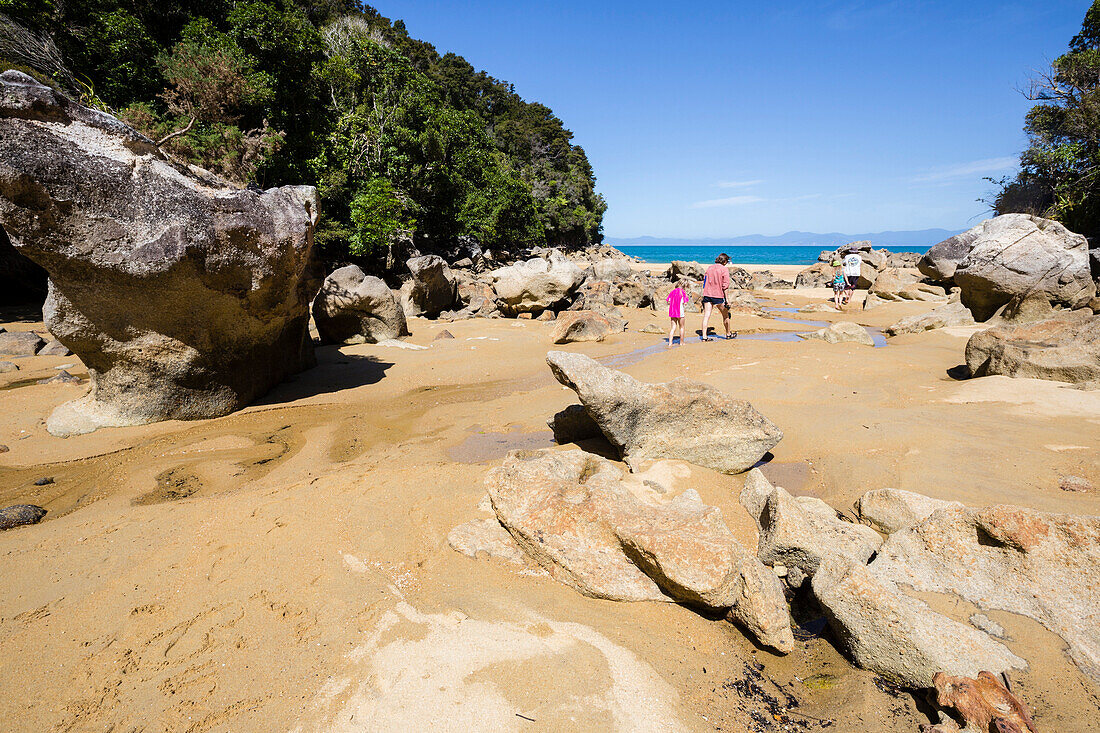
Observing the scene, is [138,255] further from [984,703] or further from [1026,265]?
[1026,265]

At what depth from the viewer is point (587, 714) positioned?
2.00m

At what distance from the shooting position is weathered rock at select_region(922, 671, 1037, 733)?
5.85 feet

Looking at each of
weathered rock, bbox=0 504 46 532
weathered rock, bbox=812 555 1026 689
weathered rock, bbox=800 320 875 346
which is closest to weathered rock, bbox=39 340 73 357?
weathered rock, bbox=0 504 46 532

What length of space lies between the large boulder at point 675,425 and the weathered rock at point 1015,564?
149 cm

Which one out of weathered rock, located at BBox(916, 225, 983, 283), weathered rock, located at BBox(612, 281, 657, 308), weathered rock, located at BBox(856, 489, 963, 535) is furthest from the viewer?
weathered rock, located at BBox(612, 281, 657, 308)

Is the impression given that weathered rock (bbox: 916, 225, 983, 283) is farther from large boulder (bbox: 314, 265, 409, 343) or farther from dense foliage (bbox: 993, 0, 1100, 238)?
large boulder (bbox: 314, 265, 409, 343)

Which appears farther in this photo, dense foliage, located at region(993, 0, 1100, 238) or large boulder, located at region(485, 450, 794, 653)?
dense foliage, located at region(993, 0, 1100, 238)

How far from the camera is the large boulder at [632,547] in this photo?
2.53 meters

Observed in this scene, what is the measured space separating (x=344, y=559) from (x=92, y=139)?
201 inches

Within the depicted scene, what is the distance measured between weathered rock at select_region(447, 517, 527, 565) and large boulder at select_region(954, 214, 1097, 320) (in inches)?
449

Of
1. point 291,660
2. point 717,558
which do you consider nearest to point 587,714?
point 717,558

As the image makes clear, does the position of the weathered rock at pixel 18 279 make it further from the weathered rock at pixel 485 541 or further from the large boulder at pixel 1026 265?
the large boulder at pixel 1026 265

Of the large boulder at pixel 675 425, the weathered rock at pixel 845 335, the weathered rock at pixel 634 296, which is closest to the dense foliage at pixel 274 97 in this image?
the weathered rock at pixel 634 296

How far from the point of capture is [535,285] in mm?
13609
